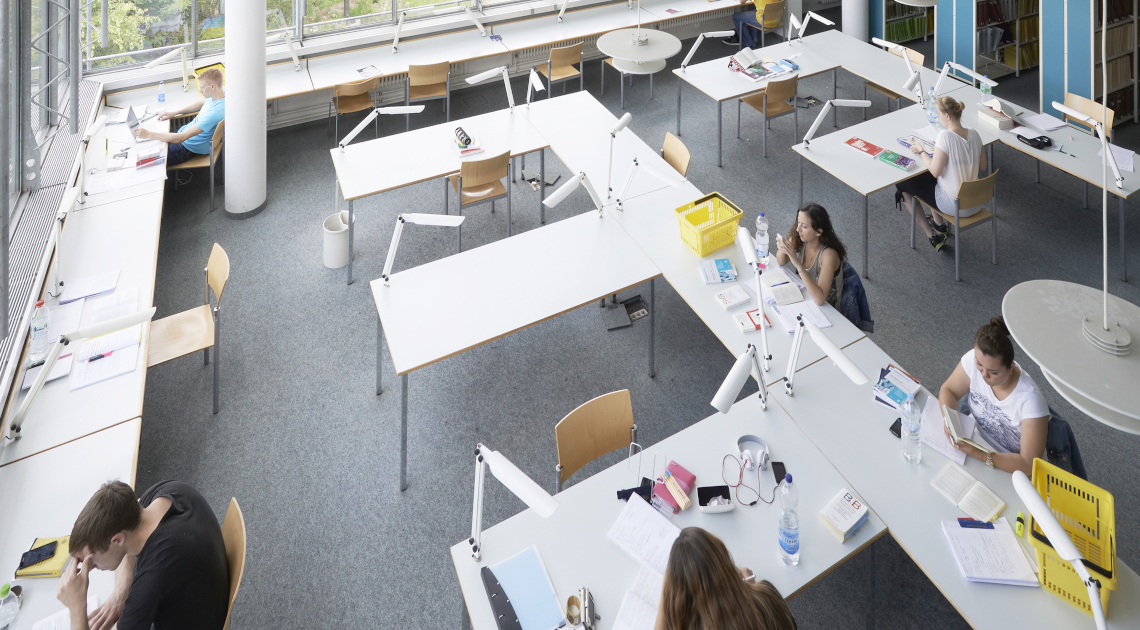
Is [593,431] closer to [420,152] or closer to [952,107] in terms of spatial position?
[420,152]

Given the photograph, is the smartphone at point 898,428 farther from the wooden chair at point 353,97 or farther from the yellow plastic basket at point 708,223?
the wooden chair at point 353,97

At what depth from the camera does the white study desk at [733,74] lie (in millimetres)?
6008

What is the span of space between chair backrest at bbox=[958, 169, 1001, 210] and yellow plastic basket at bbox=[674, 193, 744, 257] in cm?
167

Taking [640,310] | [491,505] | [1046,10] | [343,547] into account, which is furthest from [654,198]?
[1046,10]

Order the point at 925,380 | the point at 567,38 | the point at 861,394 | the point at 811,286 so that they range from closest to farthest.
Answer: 1. the point at 861,394
2. the point at 811,286
3. the point at 925,380
4. the point at 567,38

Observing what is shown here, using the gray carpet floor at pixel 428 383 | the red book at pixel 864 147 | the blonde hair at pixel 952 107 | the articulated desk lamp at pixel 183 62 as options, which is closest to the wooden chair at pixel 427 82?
the gray carpet floor at pixel 428 383

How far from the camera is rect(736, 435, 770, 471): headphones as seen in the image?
2.85 meters

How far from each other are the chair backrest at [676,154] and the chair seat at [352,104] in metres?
3.13

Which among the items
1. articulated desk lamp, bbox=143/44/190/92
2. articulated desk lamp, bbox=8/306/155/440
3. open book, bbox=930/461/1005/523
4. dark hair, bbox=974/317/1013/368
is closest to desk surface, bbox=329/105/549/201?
articulated desk lamp, bbox=8/306/155/440

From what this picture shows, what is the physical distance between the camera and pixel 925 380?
13.6 ft

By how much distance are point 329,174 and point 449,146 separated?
1.76 meters

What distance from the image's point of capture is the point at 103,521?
2.31 metres

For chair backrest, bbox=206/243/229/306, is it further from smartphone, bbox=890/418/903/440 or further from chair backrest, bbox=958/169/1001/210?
chair backrest, bbox=958/169/1001/210

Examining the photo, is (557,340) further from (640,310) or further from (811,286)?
(811,286)
